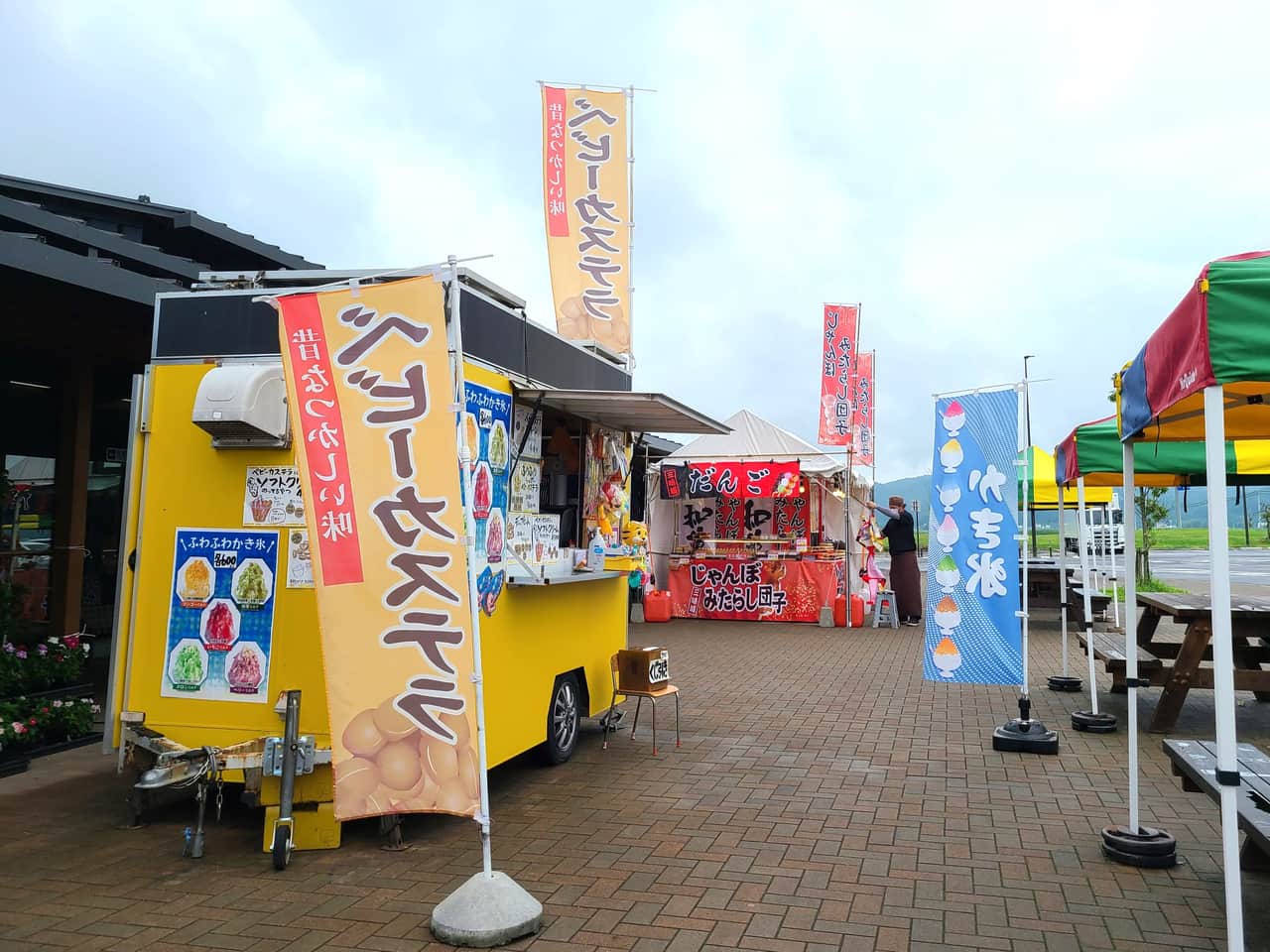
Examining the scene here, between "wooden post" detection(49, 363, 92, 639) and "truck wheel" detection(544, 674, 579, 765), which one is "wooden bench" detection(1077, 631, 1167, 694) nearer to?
"truck wheel" detection(544, 674, 579, 765)

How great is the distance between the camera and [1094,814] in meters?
5.36

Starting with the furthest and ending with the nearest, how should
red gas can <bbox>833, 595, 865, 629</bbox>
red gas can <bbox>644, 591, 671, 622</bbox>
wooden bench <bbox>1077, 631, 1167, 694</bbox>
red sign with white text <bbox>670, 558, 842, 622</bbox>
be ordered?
red gas can <bbox>644, 591, 671, 622</bbox>, red sign with white text <bbox>670, 558, 842, 622</bbox>, red gas can <bbox>833, 595, 865, 629</bbox>, wooden bench <bbox>1077, 631, 1167, 694</bbox>

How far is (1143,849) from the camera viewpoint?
177 inches

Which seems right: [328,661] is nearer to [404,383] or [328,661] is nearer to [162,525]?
[404,383]

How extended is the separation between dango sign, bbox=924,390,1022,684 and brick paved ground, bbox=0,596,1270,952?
28.6 inches

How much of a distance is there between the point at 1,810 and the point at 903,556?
479 inches

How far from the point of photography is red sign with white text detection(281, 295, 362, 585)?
160 inches

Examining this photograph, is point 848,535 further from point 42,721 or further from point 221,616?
point 221,616

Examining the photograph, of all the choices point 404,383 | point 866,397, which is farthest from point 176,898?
point 866,397

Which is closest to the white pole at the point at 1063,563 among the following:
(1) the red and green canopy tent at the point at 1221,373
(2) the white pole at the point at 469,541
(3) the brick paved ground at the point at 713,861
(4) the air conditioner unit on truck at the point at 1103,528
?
(4) the air conditioner unit on truck at the point at 1103,528

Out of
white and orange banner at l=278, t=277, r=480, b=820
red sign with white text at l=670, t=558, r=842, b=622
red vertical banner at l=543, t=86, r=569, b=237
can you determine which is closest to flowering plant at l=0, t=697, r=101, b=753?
white and orange banner at l=278, t=277, r=480, b=820

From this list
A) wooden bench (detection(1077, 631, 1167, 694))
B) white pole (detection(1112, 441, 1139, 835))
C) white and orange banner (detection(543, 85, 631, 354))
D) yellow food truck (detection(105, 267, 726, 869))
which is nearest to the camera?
white pole (detection(1112, 441, 1139, 835))

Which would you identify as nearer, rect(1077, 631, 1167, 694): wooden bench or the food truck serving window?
the food truck serving window

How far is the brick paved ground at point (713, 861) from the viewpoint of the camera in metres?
3.81
